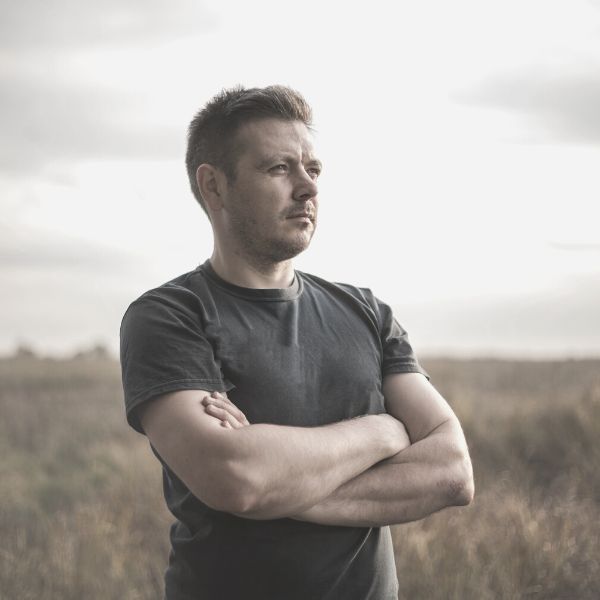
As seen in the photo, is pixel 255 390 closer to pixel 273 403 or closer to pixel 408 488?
pixel 273 403

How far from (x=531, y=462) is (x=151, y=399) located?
704 centimetres

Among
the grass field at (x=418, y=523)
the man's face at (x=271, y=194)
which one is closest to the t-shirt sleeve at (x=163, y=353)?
the man's face at (x=271, y=194)

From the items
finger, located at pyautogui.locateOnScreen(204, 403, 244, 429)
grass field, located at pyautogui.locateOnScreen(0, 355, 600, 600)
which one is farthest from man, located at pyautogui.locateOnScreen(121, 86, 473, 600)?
grass field, located at pyautogui.locateOnScreen(0, 355, 600, 600)

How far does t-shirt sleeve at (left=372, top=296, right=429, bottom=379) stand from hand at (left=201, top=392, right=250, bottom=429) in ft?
2.02

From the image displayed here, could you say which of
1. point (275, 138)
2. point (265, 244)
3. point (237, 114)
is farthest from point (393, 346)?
point (237, 114)

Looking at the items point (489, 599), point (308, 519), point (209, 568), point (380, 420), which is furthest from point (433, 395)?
point (489, 599)

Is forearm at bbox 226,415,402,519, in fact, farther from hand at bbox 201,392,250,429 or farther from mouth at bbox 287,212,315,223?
mouth at bbox 287,212,315,223

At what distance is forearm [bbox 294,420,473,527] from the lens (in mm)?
2401

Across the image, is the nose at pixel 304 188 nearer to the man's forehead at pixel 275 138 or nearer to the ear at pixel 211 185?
the man's forehead at pixel 275 138

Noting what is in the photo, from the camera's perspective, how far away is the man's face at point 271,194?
2584 mm

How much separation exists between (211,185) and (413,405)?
39.0 inches

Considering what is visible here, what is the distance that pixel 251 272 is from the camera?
263 centimetres

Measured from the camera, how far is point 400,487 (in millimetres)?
2504

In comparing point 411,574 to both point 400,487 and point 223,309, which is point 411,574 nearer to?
point 400,487
